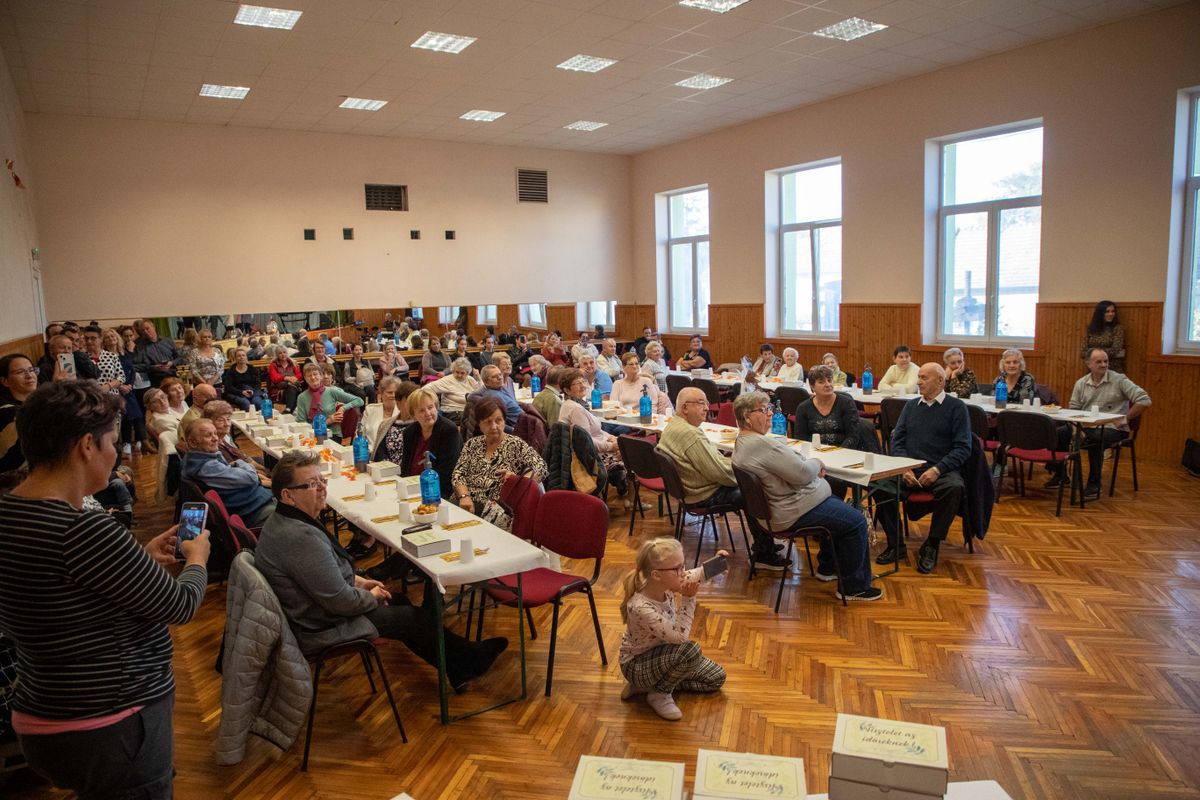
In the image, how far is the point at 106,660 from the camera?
6.36 feet

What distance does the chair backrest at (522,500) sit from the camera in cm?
445

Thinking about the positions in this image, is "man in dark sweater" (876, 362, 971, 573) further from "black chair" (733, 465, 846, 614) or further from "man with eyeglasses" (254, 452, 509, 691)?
"man with eyeglasses" (254, 452, 509, 691)

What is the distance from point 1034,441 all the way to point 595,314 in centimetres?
1072

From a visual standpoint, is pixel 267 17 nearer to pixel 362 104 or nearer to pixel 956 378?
pixel 362 104

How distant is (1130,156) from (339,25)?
345 inches

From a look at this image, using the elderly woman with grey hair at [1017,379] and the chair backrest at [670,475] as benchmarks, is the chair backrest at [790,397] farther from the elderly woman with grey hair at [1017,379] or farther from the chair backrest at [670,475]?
the chair backrest at [670,475]

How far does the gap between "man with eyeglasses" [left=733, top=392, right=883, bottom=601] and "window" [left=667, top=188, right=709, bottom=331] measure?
34.4ft

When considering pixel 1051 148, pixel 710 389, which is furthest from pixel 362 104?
pixel 1051 148

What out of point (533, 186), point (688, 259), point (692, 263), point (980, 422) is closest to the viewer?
point (980, 422)

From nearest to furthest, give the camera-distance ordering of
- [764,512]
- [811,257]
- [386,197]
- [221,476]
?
[764,512]
[221,476]
[811,257]
[386,197]

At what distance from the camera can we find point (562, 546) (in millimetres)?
4289

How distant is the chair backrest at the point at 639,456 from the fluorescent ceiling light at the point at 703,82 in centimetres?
634

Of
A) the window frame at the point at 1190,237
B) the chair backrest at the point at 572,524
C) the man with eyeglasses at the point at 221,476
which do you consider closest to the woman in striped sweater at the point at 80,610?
the chair backrest at the point at 572,524

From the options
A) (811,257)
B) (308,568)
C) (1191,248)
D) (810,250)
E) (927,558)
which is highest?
(810,250)
